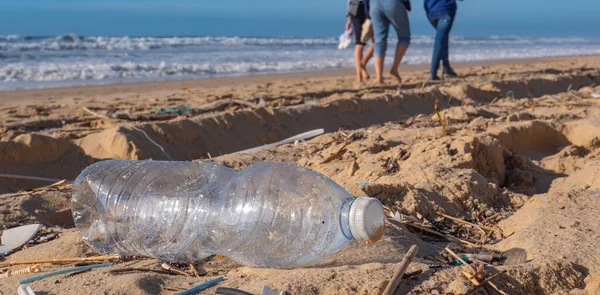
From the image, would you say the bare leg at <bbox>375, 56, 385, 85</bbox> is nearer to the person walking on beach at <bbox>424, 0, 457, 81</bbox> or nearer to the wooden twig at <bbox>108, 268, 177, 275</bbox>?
the person walking on beach at <bbox>424, 0, 457, 81</bbox>

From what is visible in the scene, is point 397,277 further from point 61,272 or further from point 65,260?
point 65,260

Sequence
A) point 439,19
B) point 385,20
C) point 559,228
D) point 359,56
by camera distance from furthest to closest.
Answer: point 439,19
point 359,56
point 385,20
point 559,228

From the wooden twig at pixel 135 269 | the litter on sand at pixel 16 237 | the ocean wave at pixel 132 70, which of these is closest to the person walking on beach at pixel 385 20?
the ocean wave at pixel 132 70

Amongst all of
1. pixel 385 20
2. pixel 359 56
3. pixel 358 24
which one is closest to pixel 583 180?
pixel 385 20

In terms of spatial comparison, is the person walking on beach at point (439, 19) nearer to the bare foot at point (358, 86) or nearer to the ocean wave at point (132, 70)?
the bare foot at point (358, 86)

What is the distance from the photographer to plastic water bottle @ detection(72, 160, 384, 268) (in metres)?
2.12

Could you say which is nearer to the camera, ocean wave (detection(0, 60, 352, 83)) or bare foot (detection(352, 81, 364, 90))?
bare foot (detection(352, 81, 364, 90))

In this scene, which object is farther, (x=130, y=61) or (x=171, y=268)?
(x=130, y=61)

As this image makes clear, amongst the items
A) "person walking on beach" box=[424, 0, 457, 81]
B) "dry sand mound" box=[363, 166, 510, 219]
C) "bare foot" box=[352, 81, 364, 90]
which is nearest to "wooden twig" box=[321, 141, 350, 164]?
"dry sand mound" box=[363, 166, 510, 219]

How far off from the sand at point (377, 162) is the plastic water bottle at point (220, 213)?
9 centimetres

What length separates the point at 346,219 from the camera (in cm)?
200

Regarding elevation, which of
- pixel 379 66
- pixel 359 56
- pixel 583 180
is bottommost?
pixel 583 180

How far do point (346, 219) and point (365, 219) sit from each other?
7cm

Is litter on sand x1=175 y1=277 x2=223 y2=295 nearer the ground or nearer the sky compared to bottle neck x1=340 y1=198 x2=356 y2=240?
nearer the ground
